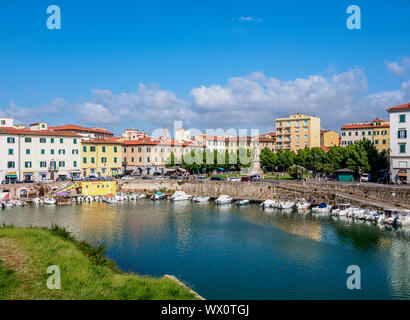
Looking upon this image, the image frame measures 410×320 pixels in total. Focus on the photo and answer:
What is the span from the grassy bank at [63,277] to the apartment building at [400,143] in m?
45.2

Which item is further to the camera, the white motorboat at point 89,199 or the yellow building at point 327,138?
the yellow building at point 327,138

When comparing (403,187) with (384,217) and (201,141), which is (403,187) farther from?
(201,141)

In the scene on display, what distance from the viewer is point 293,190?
53.0 m

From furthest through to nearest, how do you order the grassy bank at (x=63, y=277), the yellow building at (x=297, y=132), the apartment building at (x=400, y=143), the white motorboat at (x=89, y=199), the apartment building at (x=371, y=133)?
the yellow building at (x=297, y=132) < the apartment building at (x=371, y=133) < the white motorboat at (x=89, y=199) < the apartment building at (x=400, y=143) < the grassy bank at (x=63, y=277)

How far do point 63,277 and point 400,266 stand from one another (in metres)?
22.8

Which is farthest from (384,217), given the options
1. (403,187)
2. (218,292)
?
(218,292)

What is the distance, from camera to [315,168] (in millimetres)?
73938

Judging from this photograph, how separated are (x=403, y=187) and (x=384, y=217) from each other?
24.9 ft

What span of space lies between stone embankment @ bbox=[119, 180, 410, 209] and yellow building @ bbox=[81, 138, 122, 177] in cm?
915

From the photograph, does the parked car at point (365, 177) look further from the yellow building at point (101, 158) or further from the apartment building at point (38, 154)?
the apartment building at point (38, 154)

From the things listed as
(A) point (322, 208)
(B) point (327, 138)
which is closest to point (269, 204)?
(A) point (322, 208)

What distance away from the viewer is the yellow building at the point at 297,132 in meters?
91.3

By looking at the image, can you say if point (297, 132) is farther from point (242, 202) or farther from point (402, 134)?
point (242, 202)

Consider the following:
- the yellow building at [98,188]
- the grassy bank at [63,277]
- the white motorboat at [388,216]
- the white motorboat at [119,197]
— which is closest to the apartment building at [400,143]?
the white motorboat at [388,216]
